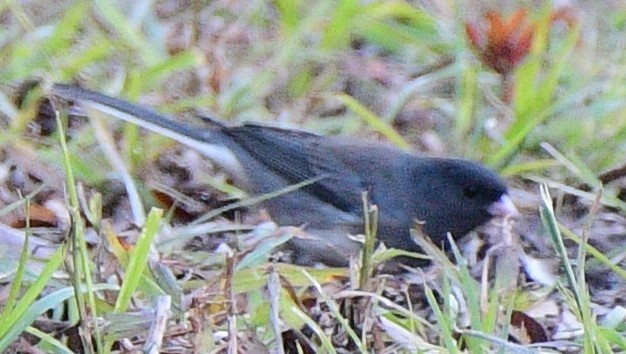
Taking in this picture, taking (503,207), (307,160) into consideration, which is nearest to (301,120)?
(307,160)

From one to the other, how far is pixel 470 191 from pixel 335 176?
451 millimetres

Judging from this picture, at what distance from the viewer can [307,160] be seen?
3893 mm

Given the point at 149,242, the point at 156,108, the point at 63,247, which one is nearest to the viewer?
the point at 63,247

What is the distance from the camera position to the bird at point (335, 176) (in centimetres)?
364

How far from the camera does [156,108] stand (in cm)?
385

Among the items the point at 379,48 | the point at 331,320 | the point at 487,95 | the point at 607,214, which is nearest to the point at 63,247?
the point at 331,320

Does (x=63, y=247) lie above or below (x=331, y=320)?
above

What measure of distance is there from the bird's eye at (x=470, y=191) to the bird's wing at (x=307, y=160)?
331 millimetres

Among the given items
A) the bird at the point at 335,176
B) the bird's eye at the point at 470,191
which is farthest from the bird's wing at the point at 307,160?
the bird's eye at the point at 470,191

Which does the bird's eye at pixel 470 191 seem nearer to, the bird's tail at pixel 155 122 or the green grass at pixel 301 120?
the green grass at pixel 301 120

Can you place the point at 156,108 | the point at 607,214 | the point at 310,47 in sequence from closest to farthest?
the point at 607,214, the point at 156,108, the point at 310,47

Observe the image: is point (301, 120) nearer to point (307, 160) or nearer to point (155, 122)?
point (307, 160)

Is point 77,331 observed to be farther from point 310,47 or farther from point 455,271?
point 310,47

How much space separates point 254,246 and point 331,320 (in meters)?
0.28
